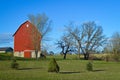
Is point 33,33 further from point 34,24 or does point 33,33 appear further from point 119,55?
point 119,55

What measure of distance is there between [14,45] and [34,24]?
49.0 feet

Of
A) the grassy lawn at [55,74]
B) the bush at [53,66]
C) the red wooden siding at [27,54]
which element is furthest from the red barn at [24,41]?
the bush at [53,66]

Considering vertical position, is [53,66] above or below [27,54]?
below

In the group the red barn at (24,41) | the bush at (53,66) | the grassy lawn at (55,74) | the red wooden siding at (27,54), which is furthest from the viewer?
the red wooden siding at (27,54)

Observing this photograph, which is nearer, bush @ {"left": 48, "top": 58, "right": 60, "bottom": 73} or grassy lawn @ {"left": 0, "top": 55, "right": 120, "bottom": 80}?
grassy lawn @ {"left": 0, "top": 55, "right": 120, "bottom": 80}

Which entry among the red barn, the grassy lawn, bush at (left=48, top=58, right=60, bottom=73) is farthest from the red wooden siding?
bush at (left=48, top=58, right=60, bottom=73)

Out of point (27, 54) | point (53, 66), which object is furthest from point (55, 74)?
point (27, 54)

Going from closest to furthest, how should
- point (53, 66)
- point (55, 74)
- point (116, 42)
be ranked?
1. point (55, 74)
2. point (53, 66)
3. point (116, 42)

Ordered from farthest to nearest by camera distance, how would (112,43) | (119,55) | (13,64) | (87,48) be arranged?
(87,48) < (112,43) < (119,55) < (13,64)

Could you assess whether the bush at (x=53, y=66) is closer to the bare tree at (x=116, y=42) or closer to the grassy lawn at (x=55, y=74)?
the grassy lawn at (x=55, y=74)

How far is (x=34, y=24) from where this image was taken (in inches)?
2928

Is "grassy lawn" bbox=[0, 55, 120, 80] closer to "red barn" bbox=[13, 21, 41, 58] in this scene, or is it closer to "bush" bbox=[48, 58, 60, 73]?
"bush" bbox=[48, 58, 60, 73]

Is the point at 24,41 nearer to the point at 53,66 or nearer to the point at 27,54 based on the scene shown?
→ the point at 27,54

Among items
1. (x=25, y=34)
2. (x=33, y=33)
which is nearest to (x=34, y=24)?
(x=33, y=33)
